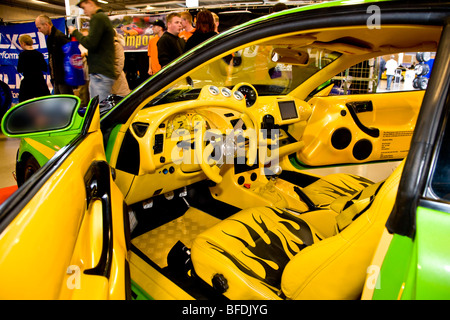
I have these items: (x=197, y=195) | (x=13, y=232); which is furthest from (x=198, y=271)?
(x=197, y=195)

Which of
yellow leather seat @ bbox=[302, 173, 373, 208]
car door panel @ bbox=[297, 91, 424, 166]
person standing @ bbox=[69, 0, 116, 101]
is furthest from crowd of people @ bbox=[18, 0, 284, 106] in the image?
yellow leather seat @ bbox=[302, 173, 373, 208]

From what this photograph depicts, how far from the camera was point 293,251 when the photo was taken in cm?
151

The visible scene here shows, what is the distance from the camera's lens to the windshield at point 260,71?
2.02 m

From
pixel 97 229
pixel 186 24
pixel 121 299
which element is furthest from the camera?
pixel 186 24

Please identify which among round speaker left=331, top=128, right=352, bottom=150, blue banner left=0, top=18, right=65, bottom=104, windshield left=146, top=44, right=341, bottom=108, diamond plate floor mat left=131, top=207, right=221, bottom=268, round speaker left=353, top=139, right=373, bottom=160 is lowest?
diamond plate floor mat left=131, top=207, right=221, bottom=268

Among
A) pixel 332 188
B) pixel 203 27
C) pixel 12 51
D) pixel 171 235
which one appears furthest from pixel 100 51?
pixel 12 51

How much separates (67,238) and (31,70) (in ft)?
18.1

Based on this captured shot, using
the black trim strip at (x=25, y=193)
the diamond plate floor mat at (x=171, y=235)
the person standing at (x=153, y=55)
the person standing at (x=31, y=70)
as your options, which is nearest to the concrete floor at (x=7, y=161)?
the person standing at (x=31, y=70)

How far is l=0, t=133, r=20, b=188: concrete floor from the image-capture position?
357cm

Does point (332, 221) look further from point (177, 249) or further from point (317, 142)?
point (317, 142)

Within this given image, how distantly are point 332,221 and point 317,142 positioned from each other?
1250 mm

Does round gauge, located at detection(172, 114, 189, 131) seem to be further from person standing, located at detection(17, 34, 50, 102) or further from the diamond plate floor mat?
person standing, located at detection(17, 34, 50, 102)

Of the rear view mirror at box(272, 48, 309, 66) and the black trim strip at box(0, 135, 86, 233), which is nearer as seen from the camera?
the black trim strip at box(0, 135, 86, 233)
